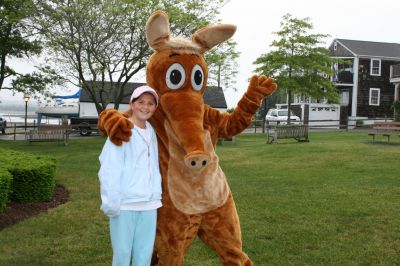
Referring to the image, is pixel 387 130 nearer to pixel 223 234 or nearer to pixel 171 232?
pixel 223 234

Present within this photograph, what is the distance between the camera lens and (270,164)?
12.3 m

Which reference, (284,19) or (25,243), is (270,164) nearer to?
(25,243)

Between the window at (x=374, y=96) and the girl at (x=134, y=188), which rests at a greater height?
the window at (x=374, y=96)

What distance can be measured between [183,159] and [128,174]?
0.46 m

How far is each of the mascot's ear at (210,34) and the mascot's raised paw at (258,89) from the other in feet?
1.43

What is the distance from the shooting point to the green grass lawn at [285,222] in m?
5.12

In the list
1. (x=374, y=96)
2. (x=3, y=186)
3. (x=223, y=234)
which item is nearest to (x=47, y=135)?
(x=3, y=186)

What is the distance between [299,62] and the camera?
86.9ft

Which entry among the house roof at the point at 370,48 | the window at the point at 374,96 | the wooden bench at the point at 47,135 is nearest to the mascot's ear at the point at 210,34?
the wooden bench at the point at 47,135

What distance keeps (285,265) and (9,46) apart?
59.7 feet

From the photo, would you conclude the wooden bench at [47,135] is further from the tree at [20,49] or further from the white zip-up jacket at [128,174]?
the white zip-up jacket at [128,174]

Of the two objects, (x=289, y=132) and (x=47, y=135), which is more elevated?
(x=289, y=132)

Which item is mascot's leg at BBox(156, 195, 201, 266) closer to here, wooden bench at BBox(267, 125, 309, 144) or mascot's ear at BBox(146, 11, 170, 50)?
mascot's ear at BBox(146, 11, 170, 50)

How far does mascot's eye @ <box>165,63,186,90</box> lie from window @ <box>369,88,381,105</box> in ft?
117
